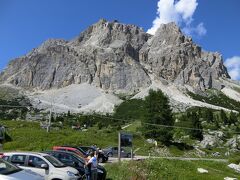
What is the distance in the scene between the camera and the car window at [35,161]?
60.7 ft

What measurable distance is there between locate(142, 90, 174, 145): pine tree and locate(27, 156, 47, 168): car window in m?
61.4

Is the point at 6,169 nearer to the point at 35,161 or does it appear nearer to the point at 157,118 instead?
the point at 35,161

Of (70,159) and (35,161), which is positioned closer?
(35,161)

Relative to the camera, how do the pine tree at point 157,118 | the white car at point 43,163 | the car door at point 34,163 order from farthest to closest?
the pine tree at point 157,118
the car door at point 34,163
the white car at point 43,163

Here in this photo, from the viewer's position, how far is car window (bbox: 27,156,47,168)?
18.5 metres

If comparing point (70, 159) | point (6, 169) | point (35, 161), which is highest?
point (6, 169)

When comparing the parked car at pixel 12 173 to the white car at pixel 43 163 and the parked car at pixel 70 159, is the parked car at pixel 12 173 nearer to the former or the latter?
the white car at pixel 43 163

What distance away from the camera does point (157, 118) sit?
85312 mm

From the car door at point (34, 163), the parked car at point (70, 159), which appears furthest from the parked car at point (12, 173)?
the parked car at point (70, 159)

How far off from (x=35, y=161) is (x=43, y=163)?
1.48 feet

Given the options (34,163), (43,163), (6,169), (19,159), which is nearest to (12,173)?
(6,169)

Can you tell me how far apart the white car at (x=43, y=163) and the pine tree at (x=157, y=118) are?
6126cm

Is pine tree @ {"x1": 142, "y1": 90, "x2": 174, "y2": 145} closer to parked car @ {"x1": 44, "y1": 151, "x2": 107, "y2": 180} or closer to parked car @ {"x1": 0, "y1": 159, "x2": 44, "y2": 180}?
parked car @ {"x1": 44, "y1": 151, "x2": 107, "y2": 180}

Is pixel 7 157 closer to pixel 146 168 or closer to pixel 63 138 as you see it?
pixel 146 168
